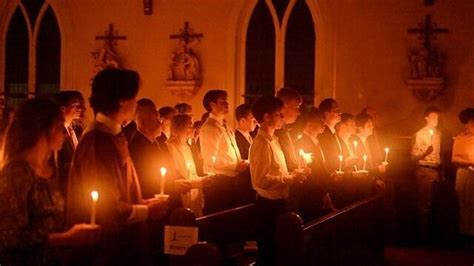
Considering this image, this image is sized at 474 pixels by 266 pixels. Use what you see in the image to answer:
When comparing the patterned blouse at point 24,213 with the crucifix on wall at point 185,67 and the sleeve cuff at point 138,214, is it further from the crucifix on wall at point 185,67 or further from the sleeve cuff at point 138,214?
the crucifix on wall at point 185,67

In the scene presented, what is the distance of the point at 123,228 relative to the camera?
325 centimetres

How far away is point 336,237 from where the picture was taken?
5.17 m

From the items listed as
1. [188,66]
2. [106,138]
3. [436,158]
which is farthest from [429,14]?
[106,138]

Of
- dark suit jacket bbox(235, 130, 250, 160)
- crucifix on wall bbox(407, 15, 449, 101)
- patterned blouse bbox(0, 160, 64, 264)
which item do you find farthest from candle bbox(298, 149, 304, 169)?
crucifix on wall bbox(407, 15, 449, 101)

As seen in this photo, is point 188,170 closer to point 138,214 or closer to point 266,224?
point 266,224

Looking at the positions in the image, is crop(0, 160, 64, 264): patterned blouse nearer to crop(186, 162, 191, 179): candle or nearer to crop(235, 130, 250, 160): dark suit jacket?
crop(186, 162, 191, 179): candle

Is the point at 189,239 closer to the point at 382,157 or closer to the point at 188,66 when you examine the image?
the point at 382,157

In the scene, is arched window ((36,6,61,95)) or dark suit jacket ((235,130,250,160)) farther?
arched window ((36,6,61,95))

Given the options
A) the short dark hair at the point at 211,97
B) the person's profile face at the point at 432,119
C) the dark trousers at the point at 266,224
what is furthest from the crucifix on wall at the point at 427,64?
the dark trousers at the point at 266,224

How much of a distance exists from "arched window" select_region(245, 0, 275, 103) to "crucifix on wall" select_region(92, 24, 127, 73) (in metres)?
2.10

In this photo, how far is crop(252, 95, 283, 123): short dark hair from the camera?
5.04m

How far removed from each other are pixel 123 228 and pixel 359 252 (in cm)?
341

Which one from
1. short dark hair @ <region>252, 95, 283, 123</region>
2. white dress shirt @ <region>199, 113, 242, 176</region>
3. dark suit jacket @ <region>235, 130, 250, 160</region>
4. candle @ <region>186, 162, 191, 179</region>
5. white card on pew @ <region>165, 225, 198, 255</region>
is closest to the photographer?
white card on pew @ <region>165, 225, 198, 255</region>

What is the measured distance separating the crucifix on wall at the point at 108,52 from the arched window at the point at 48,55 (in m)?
1.02
